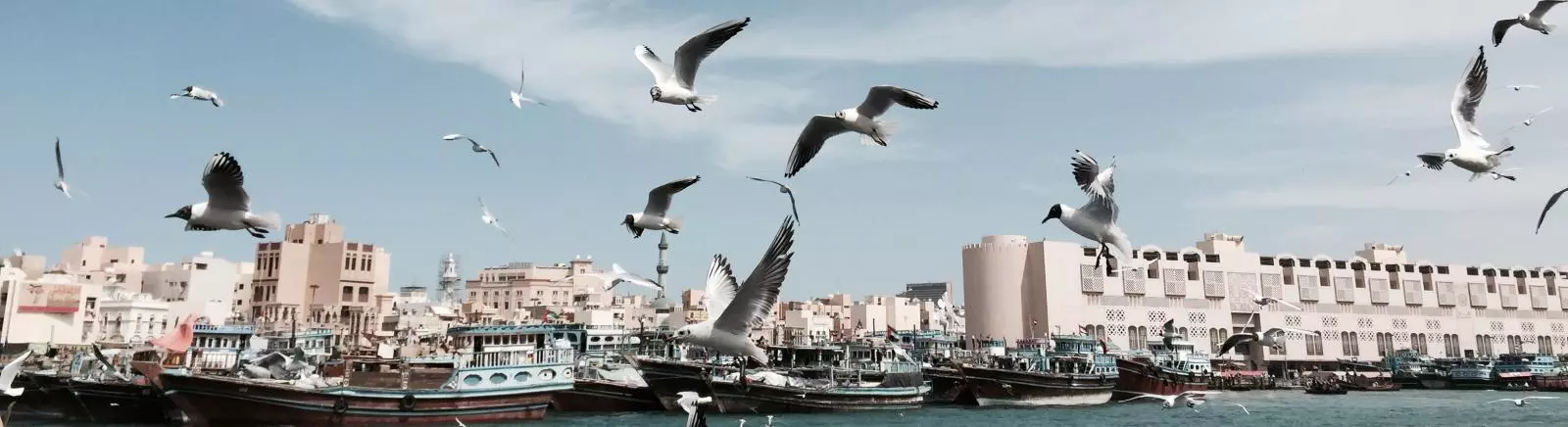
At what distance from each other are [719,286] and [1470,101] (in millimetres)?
8300

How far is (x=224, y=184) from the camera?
11.6 metres

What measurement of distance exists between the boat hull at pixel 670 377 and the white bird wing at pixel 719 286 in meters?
20.2

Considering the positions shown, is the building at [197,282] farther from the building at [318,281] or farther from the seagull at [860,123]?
the seagull at [860,123]

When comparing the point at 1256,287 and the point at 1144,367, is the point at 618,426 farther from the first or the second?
the point at 1256,287

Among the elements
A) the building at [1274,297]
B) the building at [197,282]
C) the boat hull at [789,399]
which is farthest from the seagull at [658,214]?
the building at [197,282]

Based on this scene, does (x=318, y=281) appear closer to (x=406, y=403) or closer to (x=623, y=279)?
(x=406, y=403)

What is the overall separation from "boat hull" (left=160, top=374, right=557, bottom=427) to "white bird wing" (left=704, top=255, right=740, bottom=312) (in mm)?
14458

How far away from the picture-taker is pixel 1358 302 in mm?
69625

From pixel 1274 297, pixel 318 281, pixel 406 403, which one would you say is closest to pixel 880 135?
pixel 406 403

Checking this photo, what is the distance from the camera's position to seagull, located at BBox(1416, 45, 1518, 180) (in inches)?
479

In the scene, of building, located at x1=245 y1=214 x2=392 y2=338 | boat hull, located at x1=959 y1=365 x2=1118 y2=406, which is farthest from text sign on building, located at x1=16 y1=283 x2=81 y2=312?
boat hull, located at x1=959 y1=365 x2=1118 y2=406

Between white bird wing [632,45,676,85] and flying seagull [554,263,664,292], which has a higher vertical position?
white bird wing [632,45,676,85]

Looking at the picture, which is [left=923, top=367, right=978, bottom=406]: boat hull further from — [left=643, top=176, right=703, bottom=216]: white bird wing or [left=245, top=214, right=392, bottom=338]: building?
[left=245, top=214, right=392, bottom=338]: building

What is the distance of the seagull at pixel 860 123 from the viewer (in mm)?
11086
